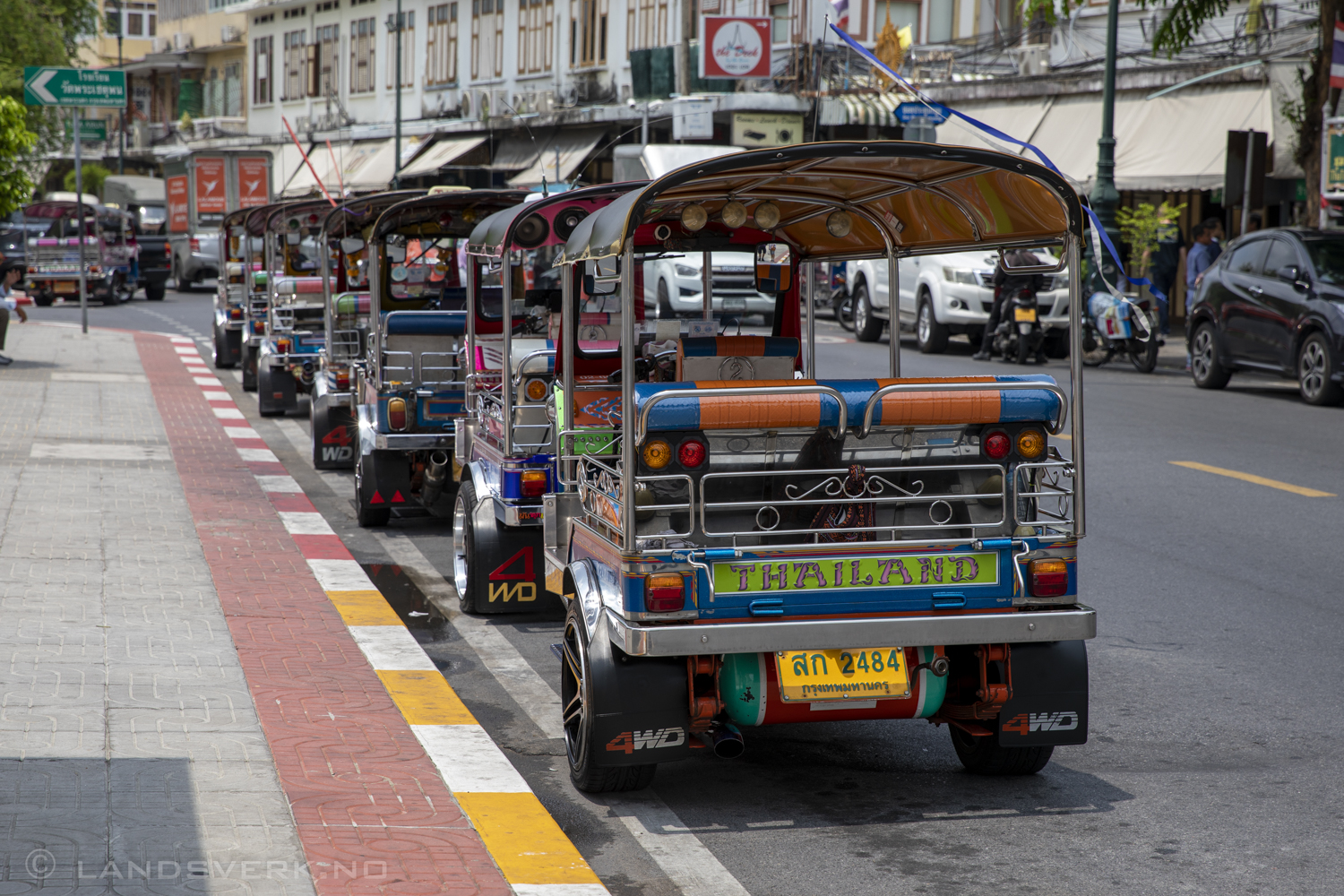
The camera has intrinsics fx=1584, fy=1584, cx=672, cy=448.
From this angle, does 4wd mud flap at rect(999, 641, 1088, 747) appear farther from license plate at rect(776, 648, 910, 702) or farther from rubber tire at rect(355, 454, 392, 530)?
rubber tire at rect(355, 454, 392, 530)

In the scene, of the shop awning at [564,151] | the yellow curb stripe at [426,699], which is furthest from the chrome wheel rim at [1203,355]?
the shop awning at [564,151]

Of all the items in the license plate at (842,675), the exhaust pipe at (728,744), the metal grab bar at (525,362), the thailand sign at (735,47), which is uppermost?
the thailand sign at (735,47)

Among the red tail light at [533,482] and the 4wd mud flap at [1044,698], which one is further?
the red tail light at [533,482]

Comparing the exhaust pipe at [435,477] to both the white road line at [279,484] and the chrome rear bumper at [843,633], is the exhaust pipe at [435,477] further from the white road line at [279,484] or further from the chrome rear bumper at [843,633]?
the chrome rear bumper at [843,633]

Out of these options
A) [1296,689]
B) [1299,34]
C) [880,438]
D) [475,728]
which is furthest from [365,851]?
[1299,34]

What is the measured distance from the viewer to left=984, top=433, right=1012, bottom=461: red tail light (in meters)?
5.16

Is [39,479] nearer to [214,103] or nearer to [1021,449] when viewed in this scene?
[1021,449]

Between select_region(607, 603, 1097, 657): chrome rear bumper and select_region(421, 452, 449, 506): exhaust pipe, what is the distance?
17.3ft

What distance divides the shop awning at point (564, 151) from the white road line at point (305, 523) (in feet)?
96.1

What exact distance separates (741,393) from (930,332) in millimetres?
18545

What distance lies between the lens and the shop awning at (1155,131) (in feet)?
80.7

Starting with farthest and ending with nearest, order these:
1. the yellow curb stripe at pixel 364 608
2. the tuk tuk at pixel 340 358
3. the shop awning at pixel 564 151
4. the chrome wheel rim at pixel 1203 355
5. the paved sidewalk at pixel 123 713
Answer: the shop awning at pixel 564 151, the chrome wheel rim at pixel 1203 355, the tuk tuk at pixel 340 358, the yellow curb stripe at pixel 364 608, the paved sidewalk at pixel 123 713

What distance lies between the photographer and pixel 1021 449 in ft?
17.0

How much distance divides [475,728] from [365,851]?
1.41 m
